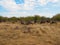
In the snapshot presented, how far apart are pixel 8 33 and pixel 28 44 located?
3.44 metres

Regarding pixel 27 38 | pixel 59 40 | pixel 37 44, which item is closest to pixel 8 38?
pixel 27 38

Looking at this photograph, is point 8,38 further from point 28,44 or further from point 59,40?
point 59,40

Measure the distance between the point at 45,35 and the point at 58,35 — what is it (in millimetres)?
993

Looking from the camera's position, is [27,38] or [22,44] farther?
[27,38]

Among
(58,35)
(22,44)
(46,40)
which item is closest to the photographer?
(22,44)

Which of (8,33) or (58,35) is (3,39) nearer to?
(8,33)

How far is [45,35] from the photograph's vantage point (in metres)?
15.8

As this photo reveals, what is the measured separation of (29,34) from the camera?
52.5 ft

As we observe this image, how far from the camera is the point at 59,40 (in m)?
14.2

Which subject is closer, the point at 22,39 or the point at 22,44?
the point at 22,44

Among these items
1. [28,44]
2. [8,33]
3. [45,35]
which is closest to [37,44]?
[28,44]

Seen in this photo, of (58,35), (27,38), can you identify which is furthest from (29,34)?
(58,35)

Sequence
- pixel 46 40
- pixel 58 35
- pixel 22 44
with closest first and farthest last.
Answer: pixel 22 44
pixel 46 40
pixel 58 35

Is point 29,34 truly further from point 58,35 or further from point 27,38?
point 58,35
